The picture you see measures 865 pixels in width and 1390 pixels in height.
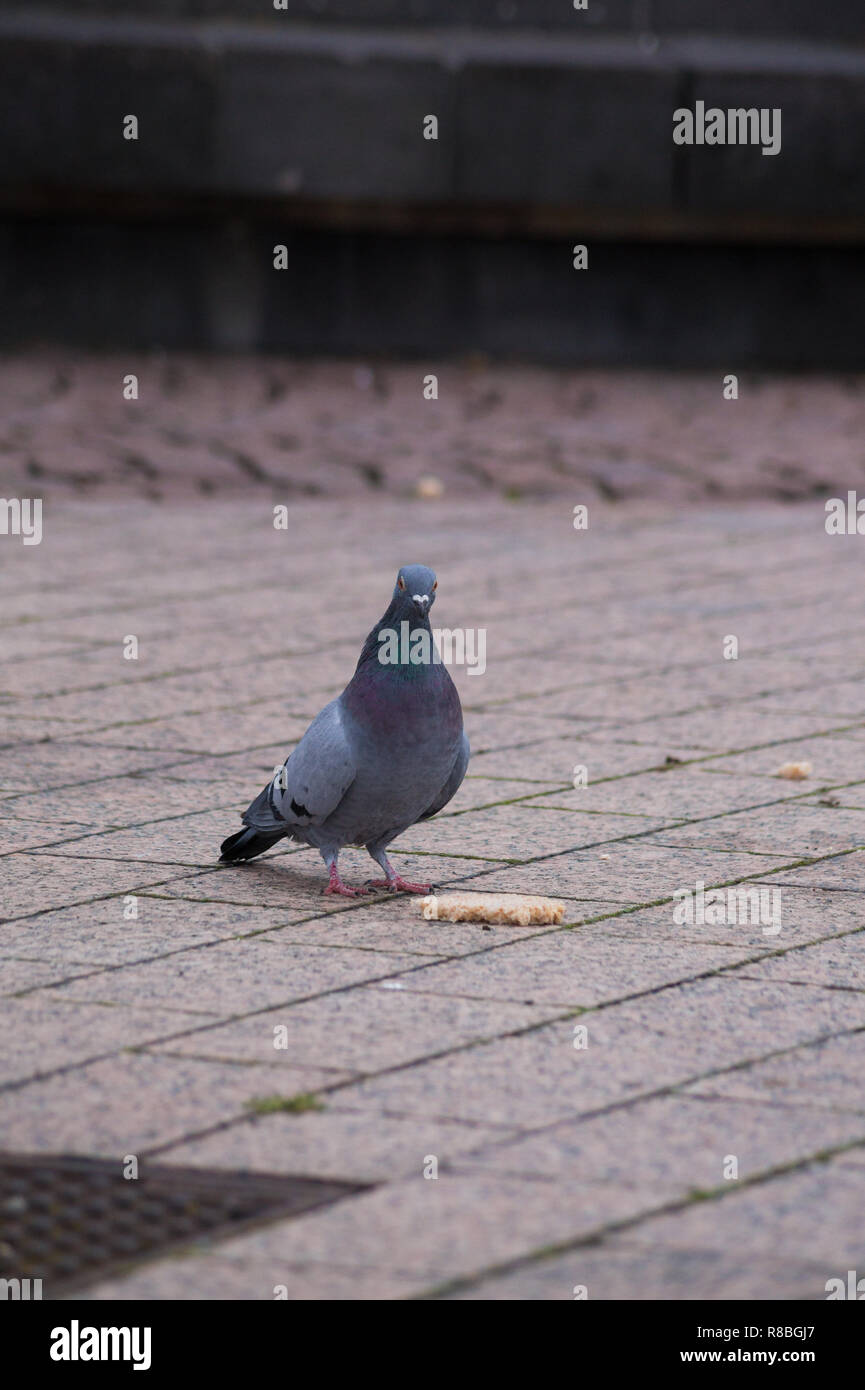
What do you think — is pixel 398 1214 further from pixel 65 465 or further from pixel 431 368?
pixel 431 368

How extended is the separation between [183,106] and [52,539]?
5.04 metres

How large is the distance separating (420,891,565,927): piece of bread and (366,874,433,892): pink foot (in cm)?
14

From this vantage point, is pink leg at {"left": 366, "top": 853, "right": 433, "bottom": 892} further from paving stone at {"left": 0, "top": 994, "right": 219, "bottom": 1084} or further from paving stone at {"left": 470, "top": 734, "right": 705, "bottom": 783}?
paving stone at {"left": 470, "top": 734, "right": 705, "bottom": 783}

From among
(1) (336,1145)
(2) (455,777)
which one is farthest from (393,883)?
(1) (336,1145)

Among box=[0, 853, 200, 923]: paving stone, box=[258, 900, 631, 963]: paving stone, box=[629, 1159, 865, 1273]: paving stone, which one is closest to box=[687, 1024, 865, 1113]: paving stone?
box=[629, 1159, 865, 1273]: paving stone

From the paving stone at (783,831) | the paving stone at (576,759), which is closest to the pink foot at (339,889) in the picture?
the paving stone at (783,831)

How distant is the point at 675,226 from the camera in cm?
1441

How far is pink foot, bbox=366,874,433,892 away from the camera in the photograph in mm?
5016

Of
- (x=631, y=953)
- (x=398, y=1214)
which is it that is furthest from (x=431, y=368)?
(x=398, y=1214)

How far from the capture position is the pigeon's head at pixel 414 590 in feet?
15.3

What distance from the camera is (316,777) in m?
4.75

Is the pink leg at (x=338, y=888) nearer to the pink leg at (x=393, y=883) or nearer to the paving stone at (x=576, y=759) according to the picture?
the pink leg at (x=393, y=883)

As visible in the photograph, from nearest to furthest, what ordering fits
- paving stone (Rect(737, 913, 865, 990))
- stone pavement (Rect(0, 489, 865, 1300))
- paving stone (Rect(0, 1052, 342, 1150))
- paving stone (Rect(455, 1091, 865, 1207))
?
stone pavement (Rect(0, 489, 865, 1300)) → paving stone (Rect(455, 1091, 865, 1207)) → paving stone (Rect(0, 1052, 342, 1150)) → paving stone (Rect(737, 913, 865, 990))

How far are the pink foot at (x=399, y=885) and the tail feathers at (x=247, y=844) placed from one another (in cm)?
26
